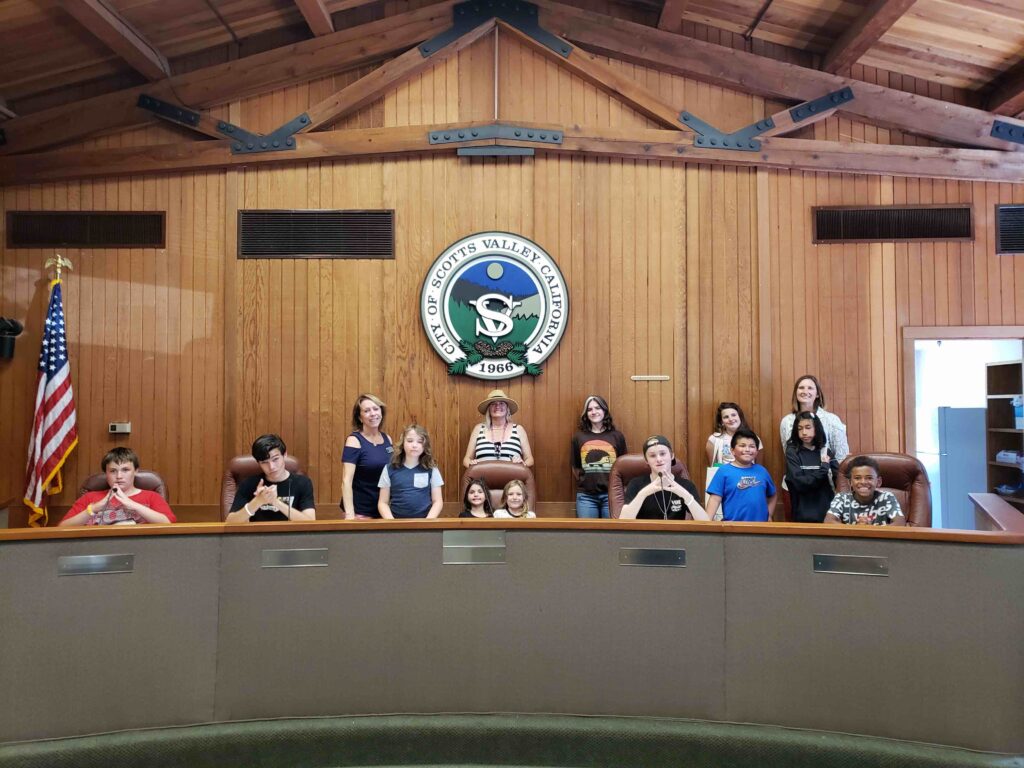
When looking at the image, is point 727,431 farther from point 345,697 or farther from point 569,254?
point 345,697

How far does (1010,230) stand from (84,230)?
6.39 metres

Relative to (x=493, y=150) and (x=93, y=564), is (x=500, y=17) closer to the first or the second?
(x=493, y=150)

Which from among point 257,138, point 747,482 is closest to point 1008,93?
point 747,482

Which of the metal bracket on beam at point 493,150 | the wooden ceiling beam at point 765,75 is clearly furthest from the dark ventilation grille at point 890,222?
the metal bracket on beam at point 493,150

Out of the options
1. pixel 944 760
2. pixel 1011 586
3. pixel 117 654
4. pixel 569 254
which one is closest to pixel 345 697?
pixel 117 654

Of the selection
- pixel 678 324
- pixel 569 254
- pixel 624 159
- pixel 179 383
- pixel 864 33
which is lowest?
pixel 179 383

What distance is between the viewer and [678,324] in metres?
5.14

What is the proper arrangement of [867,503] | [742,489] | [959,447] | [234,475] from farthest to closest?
[959,447] < [234,475] < [742,489] < [867,503]

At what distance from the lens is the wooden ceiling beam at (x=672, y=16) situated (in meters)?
4.75

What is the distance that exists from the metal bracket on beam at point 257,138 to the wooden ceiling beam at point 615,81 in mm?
1649

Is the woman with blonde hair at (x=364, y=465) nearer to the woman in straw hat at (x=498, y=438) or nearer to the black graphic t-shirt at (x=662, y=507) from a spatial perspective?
the woman in straw hat at (x=498, y=438)

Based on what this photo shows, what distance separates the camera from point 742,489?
10.9 feet

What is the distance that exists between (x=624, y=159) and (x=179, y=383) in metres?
3.43

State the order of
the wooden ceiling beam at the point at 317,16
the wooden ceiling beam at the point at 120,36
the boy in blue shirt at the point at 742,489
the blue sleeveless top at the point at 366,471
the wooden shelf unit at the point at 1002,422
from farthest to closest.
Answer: the wooden shelf unit at the point at 1002,422 < the wooden ceiling beam at the point at 317,16 < the wooden ceiling beam at the point at 120,36 < the blue sleeveless top at the point at 366,471 < the boy in blue shirt at the point at 742,489
